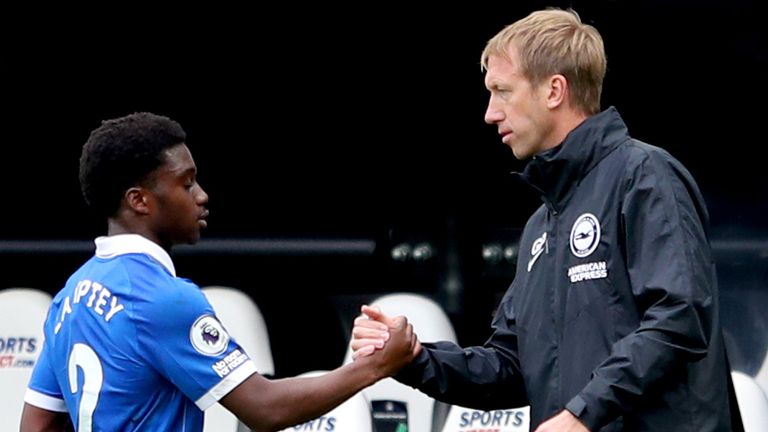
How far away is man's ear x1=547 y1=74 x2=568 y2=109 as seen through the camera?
2.62 metres

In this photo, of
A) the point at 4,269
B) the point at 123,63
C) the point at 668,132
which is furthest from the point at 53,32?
the point at 668,132

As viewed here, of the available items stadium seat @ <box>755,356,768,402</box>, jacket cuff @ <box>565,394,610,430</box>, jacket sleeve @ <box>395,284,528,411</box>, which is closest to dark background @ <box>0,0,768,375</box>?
stadium seat @ <box>755,356,768,402</box>

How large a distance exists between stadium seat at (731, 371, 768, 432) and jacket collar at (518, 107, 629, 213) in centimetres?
164

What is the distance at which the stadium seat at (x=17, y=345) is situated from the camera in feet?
15.3

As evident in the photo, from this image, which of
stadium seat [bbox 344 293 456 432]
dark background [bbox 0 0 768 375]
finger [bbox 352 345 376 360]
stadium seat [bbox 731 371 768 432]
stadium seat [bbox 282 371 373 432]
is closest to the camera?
finger [bbox 352 345 376 360]

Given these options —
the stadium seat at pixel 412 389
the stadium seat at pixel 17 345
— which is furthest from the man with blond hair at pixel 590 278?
the stadium seat at pixel 17 345

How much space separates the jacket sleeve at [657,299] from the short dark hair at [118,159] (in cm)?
85

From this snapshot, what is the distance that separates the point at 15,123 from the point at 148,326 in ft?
11.5

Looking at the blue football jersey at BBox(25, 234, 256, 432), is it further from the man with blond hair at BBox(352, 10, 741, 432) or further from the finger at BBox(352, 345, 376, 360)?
the man with blond hair at BBox(352, 10, 741, 432)

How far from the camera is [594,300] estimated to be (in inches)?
97.7

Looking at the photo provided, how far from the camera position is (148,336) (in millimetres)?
2566

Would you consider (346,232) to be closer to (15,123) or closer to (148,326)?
(15,123)

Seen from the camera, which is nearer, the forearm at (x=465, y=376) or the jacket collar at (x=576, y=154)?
the jacket collar at (x=576, y=154)

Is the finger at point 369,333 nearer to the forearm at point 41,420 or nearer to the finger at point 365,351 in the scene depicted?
the finger at point 365,351
